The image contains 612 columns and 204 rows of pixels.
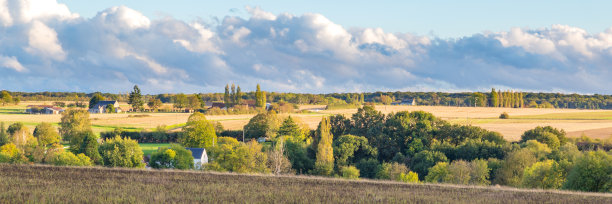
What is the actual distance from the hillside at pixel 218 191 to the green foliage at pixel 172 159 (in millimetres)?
30260

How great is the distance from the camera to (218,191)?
2055cm

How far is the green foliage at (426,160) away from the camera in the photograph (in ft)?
200

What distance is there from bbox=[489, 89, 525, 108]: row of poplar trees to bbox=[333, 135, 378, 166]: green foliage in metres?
95.4

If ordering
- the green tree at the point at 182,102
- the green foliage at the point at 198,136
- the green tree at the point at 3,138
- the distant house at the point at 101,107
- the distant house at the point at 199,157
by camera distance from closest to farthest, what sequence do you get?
1. the distant house at the point at 199,157
2. the green tree at the point at 3,138
3. the green foliage at the point at 198,136
4. the distant house at the point at 101,107
5. the green tree at the point at 182,102

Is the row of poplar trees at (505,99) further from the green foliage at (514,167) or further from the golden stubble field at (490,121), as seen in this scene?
the green foliage at (514,167)

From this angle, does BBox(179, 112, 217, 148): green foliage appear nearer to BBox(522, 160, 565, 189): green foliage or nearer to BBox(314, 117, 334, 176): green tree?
BBox(314, 117, 334, 176): green tree

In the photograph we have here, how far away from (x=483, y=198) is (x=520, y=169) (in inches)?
1496

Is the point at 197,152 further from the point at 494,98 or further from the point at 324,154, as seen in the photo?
the point at 494,98

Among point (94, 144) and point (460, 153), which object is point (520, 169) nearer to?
point (460, 153)

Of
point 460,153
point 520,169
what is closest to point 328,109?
point 460,153

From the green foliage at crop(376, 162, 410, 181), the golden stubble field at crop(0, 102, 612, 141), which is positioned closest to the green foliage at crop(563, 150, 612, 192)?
the green foliage at crop(376, 162, 410, 181)

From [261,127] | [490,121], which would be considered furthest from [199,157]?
[490,121]

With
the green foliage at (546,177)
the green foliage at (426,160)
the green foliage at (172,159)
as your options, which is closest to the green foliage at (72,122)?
the green foliage at (172,159)

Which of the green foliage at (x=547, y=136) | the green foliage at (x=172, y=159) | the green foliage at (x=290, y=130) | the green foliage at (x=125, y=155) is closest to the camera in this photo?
the green foliage at (x=172, y=159)
